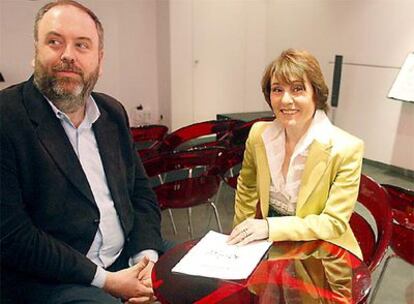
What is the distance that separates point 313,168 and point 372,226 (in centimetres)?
42

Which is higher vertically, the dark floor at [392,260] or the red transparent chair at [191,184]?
the red transparent chair at [191,184]

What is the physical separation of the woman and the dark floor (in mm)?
339

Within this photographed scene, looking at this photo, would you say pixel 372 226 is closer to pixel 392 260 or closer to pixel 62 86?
pixel 392 260

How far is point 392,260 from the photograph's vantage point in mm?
2891

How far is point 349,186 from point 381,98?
3.71 meters

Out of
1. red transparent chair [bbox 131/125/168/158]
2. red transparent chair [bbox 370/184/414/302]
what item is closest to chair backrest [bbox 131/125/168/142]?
red transparent chair [bbox 131/125/168/158]

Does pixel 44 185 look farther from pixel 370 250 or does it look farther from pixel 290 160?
pixel 370 250

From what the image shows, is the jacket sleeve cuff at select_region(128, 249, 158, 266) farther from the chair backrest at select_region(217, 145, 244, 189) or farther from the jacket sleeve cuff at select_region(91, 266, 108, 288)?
the chair backrest at select_region(217, 145, 244, 189)

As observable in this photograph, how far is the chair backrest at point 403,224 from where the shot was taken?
6.54 ft

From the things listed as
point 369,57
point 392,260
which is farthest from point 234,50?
point 392,260

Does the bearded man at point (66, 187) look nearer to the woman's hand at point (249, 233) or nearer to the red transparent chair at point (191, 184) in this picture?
the woman's hand at point (249, 233)

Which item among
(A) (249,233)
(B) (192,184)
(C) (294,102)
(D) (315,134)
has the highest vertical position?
(C) (294,102)

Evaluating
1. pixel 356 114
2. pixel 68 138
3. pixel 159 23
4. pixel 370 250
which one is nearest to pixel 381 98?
pixel 356 114

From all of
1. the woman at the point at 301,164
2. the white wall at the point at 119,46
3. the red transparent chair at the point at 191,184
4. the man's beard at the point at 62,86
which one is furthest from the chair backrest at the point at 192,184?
the white wall at the point at 119,46
